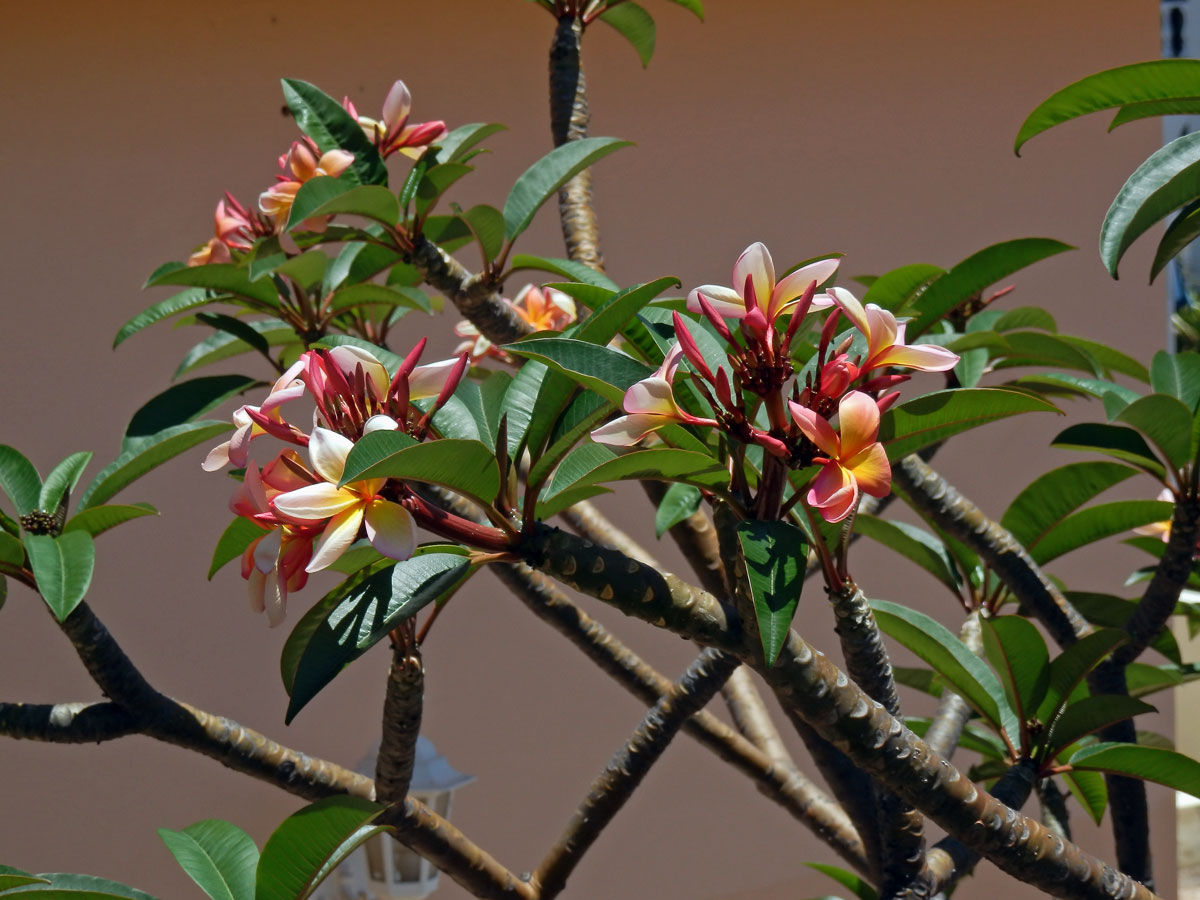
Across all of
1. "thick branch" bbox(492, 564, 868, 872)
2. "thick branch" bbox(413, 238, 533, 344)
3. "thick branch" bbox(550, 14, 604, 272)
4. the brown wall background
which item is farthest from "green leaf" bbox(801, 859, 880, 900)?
the brown wall background

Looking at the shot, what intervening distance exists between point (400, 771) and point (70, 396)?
1.50m

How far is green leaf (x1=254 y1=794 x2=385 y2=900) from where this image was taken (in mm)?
641

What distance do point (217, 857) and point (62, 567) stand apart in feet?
0.71

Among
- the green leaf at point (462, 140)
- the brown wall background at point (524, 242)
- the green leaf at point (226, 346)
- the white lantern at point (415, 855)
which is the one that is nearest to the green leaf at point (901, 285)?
the green leaf at point (462, 140)

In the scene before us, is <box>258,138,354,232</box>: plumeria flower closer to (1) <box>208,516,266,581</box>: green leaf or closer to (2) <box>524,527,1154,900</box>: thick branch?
(1) <box>208,516,266,581</box>: green leaf

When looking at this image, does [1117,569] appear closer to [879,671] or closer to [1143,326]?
[1143,326]

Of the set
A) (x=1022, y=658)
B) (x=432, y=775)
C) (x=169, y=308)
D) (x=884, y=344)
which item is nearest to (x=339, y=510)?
(x=884, y=344)

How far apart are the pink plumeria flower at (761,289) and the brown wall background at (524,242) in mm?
1711

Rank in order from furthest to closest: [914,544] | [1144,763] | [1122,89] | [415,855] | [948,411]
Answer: [415,855]
[914,544]
[1144,763]
[1122,89]
[948,411]

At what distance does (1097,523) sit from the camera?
3.44 feet

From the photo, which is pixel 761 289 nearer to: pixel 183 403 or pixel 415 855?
pixel 183 403

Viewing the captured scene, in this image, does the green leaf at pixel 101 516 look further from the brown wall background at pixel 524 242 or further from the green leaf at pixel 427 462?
the brown wall background at pixel 524 242

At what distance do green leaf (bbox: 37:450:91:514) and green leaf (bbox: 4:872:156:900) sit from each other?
27cm

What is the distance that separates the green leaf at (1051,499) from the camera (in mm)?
1035
